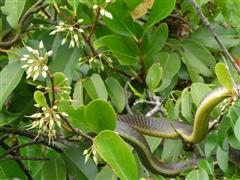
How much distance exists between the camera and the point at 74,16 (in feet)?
6.21

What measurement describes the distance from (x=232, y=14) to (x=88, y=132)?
2.84 ft

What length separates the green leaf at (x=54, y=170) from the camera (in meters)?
2.02

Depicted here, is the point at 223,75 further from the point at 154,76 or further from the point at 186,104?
the point at 154,76

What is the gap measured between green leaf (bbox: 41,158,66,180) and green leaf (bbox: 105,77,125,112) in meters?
0.25

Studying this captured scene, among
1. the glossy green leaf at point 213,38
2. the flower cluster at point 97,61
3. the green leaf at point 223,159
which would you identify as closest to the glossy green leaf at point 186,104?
the green leaf at point 223,159

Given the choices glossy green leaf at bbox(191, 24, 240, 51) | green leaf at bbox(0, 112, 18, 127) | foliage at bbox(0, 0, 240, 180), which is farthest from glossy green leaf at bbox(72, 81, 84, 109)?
glossy green leaf at bbox(191, 24, 240, 51)

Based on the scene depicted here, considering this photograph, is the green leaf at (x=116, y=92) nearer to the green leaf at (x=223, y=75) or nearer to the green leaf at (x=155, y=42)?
the green leaf at (x=155, y=42)

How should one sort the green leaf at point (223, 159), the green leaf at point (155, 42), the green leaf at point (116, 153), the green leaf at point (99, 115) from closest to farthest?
the green leaf at point (116, 153)
the green leaf at point (99, 115)
the green leaf at point (223, 159)
the green leaf at point (155, 42)

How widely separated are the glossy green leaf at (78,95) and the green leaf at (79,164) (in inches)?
7.5

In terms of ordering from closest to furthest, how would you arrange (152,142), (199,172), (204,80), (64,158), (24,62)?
1. (199,172)
2. (24,62)
3. (64,158)
4. (152,142)
5. (204,80)

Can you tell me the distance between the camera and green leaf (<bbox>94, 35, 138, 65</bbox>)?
2.02 m

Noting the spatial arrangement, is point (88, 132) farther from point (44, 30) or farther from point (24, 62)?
point (44, 30)

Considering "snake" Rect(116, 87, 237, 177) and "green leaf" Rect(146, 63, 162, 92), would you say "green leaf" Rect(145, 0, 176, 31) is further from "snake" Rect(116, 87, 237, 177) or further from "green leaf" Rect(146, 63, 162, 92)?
"snake" Rect(116, 87, 237, 177)

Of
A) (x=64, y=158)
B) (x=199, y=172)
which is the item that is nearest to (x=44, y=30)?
(x=64, y=158)
